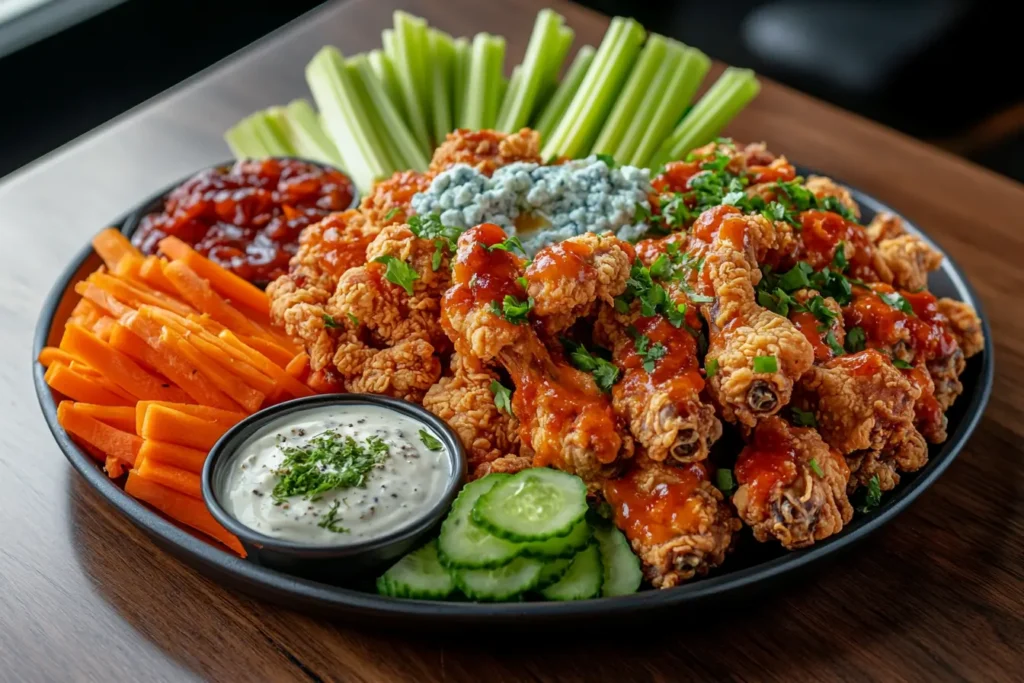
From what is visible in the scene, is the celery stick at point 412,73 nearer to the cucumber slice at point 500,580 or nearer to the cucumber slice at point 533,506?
the cucumber slice at point 533,506

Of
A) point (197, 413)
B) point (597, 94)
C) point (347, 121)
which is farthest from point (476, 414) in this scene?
point (347, 121)

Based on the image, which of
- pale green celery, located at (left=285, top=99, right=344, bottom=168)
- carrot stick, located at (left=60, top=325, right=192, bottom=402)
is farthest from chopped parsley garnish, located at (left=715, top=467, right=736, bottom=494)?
pale green celery, located at (left=285, top=99, right=344, bottom=168)

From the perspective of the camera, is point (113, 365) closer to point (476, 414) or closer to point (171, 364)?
point (171, 364)

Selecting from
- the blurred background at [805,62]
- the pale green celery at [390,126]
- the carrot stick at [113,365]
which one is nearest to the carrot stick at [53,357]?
the carrot stick at [113,365]

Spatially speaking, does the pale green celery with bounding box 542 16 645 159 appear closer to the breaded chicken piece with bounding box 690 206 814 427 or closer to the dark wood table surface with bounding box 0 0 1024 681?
the breaded chicken piece with bounding box 690 206 814 427

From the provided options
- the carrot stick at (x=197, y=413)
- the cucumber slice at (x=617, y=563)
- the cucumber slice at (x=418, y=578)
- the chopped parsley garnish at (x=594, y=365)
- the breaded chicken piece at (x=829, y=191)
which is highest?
the breaded chicken piece at (x=829, y=191)

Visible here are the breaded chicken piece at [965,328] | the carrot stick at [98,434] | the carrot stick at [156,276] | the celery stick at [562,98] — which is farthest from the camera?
the celery stick at [562,98]
